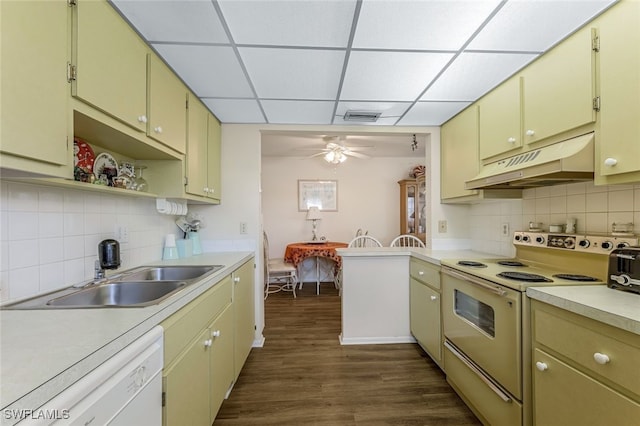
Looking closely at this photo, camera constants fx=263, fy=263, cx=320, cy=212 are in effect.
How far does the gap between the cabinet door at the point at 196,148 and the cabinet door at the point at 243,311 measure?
0.72 m

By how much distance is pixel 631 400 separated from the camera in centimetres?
81

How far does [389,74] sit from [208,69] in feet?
3.70

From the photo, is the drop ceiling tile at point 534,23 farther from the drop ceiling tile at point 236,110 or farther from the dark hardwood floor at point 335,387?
the dark hardwood floor at point 335,387

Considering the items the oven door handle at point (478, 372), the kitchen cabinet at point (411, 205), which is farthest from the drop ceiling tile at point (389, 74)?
the kitchen cabinet at point (411, 205)

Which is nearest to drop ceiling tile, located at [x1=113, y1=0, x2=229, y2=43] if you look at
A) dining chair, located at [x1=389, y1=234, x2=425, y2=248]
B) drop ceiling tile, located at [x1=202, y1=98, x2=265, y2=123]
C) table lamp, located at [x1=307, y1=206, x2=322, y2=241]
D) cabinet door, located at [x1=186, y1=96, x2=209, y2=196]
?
cabinet door, located at [x1=186, y1=96, x2=209, y2=196]

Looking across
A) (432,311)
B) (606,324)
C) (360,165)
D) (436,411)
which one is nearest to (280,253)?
(360,165)

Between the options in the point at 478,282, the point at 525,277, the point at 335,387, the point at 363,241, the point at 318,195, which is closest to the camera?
the point at 525,277

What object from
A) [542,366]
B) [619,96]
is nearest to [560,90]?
[619,96]

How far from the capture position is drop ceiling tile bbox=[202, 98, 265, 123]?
2.07m

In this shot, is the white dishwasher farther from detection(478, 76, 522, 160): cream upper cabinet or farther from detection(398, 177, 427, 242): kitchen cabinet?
detection(398, 177, 427, 242): kitchen cabinet

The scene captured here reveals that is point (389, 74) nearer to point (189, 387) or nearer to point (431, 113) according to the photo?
point (431, 113)

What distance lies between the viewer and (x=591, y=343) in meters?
0.92

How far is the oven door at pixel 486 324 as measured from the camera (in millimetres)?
1251

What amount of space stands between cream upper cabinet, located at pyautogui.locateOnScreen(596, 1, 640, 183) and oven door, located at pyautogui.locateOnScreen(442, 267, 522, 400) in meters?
0.68
